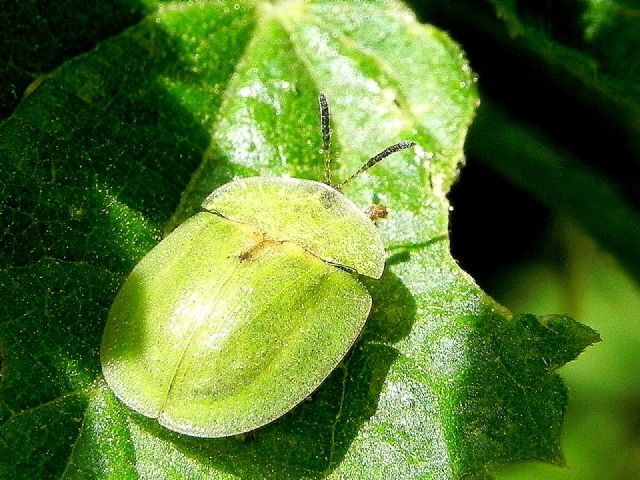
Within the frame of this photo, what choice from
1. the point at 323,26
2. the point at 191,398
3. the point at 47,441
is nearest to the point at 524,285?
the point at 323,26

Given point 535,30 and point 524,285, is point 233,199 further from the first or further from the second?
point 524,285

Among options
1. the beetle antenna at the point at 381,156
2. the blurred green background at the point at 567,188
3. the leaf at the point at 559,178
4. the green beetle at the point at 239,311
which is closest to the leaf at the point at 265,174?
the beetle antenna at the point at 381,156

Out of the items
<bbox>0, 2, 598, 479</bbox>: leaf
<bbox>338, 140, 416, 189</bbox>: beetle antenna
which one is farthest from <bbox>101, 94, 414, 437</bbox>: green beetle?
<bbox>338, 140, 416, 189</bbox>: beetle antenna

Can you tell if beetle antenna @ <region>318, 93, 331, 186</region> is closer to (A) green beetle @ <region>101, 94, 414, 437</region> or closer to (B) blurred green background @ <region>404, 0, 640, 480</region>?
(A) green beetle @ <region>101, 94, 414, 437</region>

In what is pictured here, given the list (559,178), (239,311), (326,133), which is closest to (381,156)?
(326,133)

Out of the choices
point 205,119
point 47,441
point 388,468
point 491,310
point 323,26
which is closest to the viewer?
point 47,441

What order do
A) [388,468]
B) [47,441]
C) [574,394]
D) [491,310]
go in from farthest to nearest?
[574,394], [491,310], [388,468], [47,441]

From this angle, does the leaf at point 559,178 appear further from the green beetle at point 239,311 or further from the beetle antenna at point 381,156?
the green beetle at point 239,311
